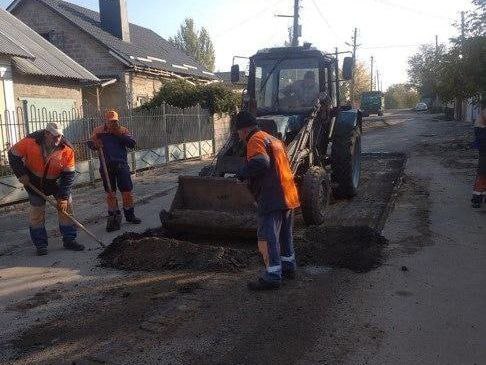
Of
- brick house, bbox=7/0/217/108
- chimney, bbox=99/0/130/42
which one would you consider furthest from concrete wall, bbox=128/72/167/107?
chimney, bbox=99/0/130/42

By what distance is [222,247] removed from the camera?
5.57 metres

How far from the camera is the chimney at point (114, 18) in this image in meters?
24.1

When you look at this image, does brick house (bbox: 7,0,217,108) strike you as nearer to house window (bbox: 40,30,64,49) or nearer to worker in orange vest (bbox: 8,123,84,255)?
house window (bbox: 40,30,64,49)

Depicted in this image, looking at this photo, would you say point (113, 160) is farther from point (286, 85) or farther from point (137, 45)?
point (137, 45)

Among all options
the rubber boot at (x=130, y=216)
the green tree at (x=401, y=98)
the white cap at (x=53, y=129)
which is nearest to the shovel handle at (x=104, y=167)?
the rubber boot at (x=130, y=216)

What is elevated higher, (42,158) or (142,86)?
(142,86)

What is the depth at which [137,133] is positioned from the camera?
47.3 ft

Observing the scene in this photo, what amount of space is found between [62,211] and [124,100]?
1577 centimetres

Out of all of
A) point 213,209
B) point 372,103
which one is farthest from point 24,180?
point 372,103

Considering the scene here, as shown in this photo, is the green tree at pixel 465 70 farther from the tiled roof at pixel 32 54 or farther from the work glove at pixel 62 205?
the work glove at pixel 62 205

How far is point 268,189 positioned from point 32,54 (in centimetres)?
1369

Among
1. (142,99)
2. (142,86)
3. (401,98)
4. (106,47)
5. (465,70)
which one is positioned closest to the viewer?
(465,70)

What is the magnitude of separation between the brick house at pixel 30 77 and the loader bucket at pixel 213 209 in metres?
5.68

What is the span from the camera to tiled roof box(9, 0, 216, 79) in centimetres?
2195
